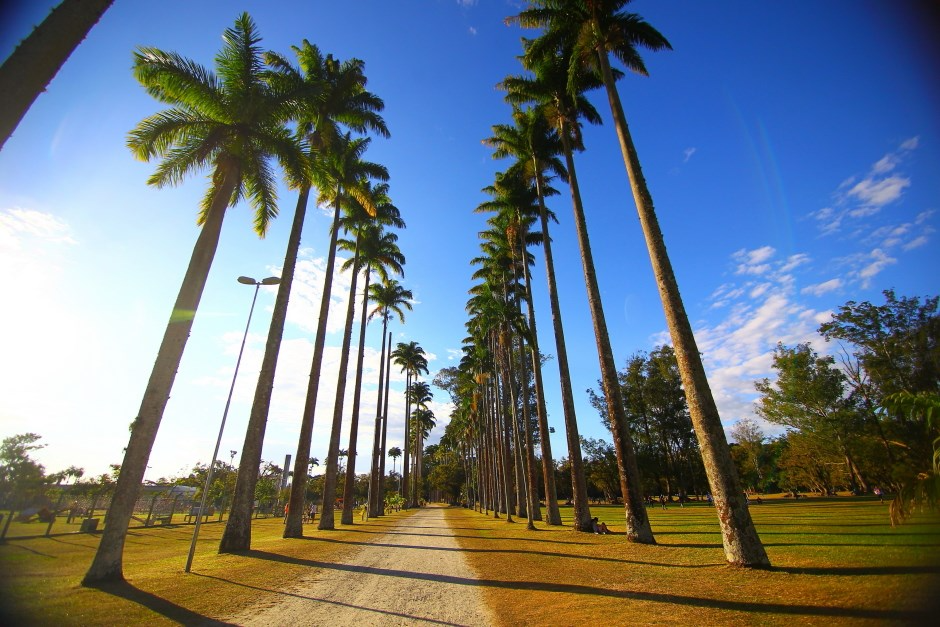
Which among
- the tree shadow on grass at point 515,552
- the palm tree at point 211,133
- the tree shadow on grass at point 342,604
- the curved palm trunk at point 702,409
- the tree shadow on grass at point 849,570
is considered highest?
the palm tree at point 211,133

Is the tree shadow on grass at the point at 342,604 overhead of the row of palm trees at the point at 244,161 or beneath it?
beneath

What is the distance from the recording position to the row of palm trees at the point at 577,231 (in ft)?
26.5

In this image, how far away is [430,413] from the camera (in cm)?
7038

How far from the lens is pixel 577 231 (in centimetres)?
1548

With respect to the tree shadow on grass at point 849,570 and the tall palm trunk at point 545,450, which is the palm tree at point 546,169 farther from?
the tree shadow on grass at point 849,570

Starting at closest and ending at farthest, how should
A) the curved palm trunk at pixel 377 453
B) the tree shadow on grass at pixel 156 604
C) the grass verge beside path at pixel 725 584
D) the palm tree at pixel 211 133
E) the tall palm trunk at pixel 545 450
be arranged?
the grass verge beside path at pixel 725 584
the tree shadow on grass at pixel 156 604
the palm tree at pixel 211 133
the tall palm trunk at pixel 545 450
the curved palm trunk at pixel 377 453

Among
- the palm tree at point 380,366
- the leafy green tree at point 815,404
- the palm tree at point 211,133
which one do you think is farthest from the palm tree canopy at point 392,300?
the leafy green tree at point 815,404

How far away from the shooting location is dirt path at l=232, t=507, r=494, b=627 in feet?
18.1

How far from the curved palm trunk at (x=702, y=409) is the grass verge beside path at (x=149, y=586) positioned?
29.0 feet

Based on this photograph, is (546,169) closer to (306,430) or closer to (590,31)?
(590,31)


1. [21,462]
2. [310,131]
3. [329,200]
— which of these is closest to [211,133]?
[310,131]

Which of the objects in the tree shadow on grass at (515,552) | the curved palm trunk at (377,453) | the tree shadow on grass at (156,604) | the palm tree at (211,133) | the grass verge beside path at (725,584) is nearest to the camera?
the grass verge beside path at (725,584)

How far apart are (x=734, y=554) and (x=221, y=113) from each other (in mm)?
18313

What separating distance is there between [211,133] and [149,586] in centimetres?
1285
